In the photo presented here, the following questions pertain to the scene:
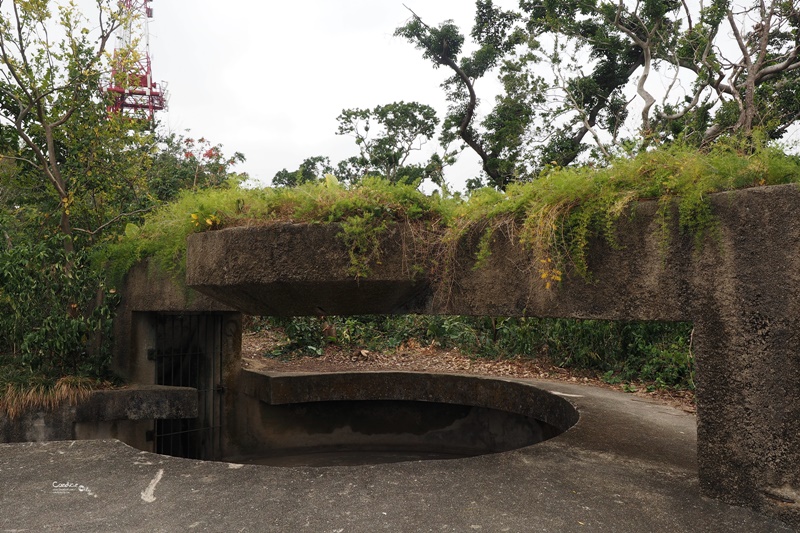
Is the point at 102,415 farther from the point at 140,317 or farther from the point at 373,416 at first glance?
the point at 373,416

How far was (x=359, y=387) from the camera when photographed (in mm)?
7684

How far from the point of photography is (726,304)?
9.38 ft

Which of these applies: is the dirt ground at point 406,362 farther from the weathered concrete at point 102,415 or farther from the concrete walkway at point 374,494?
the concrete walkway at point 374,494

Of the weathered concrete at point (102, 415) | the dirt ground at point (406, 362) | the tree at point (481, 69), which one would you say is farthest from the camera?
the tree at point (481, 69)

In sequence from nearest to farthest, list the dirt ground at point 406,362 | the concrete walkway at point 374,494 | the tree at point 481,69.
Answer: the concrete walkway at point 374,494
the dirt ground at point 406,362
the tree at point 481,69

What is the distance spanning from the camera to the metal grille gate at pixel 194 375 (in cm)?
713

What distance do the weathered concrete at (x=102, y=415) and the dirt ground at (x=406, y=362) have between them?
9.81 feet

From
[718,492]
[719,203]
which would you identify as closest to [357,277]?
[719,203]

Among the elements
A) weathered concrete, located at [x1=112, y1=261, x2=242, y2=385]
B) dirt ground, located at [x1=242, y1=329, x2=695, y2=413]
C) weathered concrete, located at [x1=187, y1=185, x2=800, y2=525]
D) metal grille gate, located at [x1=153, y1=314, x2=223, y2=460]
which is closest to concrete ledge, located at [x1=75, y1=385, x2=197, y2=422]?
weathered concrete, located at [x1=112, y1=261, x2=242, y2=385]

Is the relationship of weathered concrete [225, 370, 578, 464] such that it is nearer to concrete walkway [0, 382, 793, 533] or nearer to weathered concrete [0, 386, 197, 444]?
weathered concrete [0, 386, 197, 444]

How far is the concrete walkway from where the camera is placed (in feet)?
8.84

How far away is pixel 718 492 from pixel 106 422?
5612 millimetres

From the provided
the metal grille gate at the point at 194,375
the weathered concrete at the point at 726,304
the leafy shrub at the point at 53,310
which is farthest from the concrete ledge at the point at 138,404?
the weathered concrete at the point at 726,304

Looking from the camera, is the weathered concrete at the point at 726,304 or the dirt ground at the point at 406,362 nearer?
the weathered concrete at the point at 726,304
